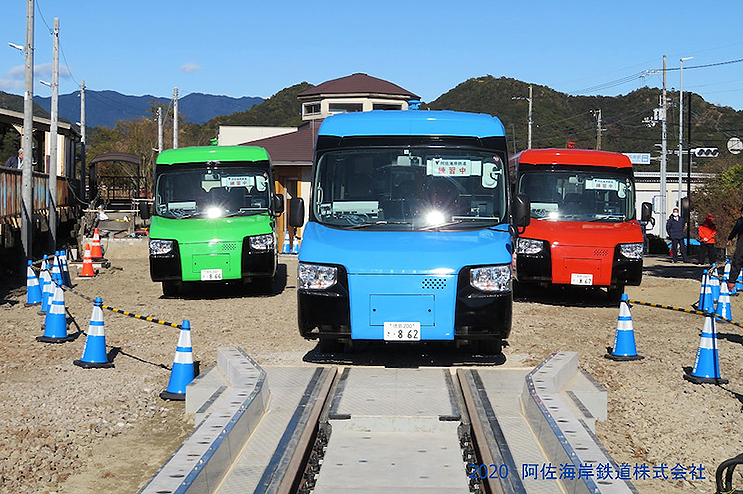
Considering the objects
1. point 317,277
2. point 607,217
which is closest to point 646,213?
point 607,217

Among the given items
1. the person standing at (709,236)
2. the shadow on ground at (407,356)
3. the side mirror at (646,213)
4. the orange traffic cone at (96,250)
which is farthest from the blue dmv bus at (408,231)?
the person standing at (709,236)

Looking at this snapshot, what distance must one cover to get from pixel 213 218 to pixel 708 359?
9.29 metres

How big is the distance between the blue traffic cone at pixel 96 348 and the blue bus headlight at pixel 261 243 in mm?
5742

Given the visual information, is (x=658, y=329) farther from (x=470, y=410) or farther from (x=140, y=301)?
(x=140, y=301)

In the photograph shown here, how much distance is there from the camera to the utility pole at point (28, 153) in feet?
68.4

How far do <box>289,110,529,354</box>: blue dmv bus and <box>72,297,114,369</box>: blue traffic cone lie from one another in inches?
96.4

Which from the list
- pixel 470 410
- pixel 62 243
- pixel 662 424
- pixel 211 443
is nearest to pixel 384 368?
pixel 470 410

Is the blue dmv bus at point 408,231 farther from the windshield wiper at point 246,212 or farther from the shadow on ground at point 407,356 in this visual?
the windshield wiper at point 246,212

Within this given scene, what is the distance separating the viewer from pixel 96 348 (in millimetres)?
9953

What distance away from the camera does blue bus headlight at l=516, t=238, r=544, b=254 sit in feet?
49.1

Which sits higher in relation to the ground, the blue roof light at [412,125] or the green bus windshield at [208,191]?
the blue roof light at [412,125]

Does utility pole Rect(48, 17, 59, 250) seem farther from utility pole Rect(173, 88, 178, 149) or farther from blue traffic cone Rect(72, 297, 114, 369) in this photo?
blue traffic cone Rect(72, 297, 114, 369)

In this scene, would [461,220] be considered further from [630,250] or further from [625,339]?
[630,250]

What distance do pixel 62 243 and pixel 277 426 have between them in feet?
84.0
